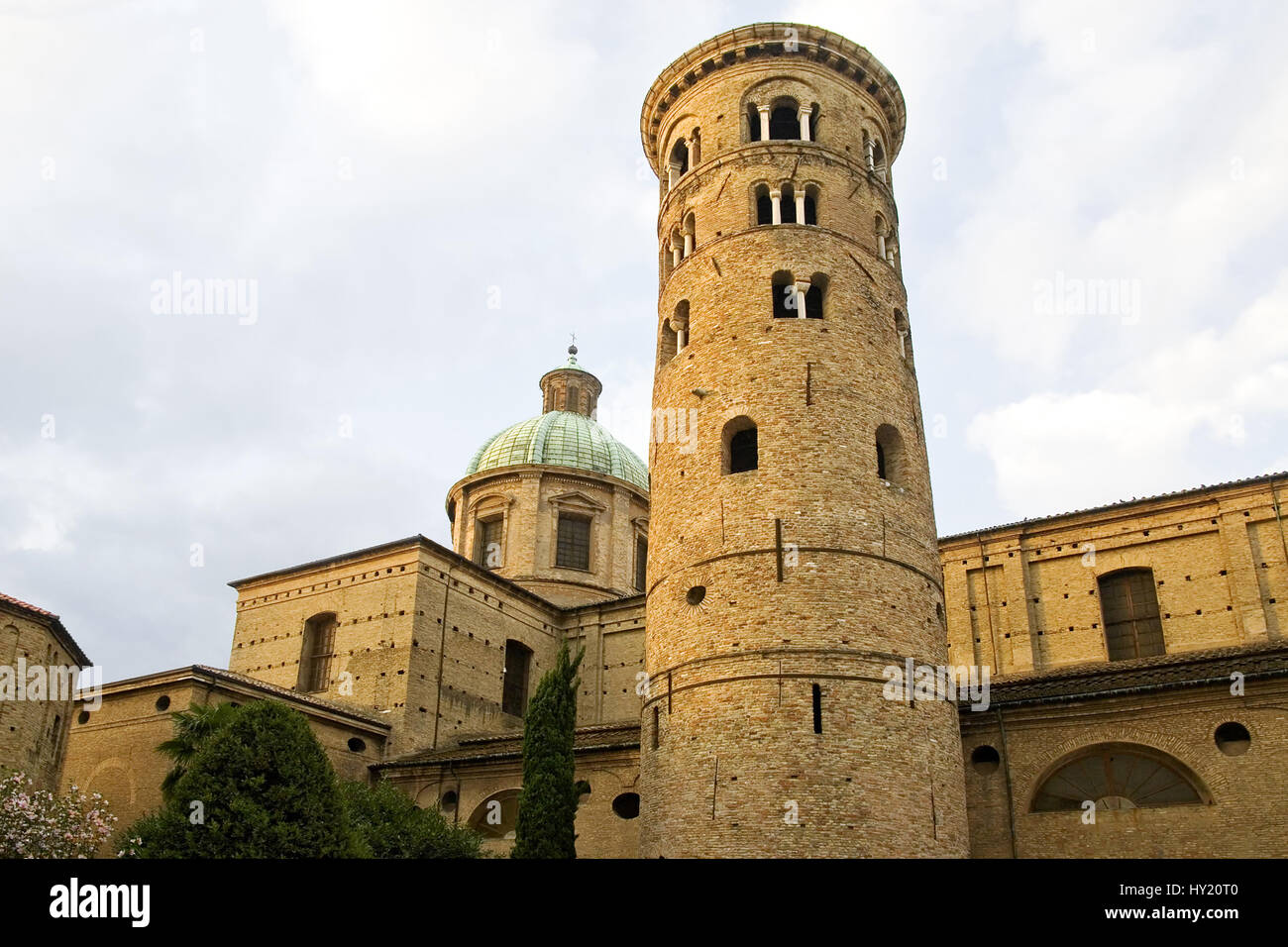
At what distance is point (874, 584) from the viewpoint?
Answer: 16.8 metres

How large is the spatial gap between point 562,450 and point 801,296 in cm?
1547

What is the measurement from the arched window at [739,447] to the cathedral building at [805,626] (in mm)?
38

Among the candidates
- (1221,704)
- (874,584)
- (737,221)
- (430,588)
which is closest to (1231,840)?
(1221,704)

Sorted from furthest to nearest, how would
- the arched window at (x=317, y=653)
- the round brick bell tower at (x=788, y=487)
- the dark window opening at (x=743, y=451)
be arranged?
the arched window at (x=317, y=653) → the dark window opening at (x=743, y=451) → the round brick bell tower at (x=788, y=487)

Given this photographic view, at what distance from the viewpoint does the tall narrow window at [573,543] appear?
3189 centimetres

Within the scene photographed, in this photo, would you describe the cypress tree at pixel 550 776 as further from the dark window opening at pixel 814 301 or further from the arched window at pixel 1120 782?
the arched window at pixel 1120 782

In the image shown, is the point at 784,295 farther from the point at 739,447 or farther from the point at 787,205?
the point at 739,447

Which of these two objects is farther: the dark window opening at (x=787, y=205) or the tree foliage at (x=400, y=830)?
the dark window opening at (x=787, y=205)


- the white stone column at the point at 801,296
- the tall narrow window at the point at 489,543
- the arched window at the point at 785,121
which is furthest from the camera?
the tall narrow window at the point at 489,543

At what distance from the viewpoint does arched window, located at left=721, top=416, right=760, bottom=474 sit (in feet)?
59.8

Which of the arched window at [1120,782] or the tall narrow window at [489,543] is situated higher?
the tall narrow window at [489,543]

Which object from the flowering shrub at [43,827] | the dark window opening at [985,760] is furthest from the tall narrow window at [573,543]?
the flowering shrub at [43,827]

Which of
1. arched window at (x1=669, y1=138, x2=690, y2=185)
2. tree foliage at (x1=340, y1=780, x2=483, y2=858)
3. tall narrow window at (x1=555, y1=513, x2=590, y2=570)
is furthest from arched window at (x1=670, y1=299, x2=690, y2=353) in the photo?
tall narrow window at (x1=555, y1=513, x2=590, y2=570)
